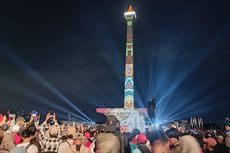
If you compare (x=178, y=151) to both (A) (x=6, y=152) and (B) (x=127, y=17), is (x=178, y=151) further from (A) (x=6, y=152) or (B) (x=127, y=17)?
(B) (x=127, y=17)

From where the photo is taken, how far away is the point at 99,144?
352 cm

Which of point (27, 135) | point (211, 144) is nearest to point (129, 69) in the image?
point (211, 144)

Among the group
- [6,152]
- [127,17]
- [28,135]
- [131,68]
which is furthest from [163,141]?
[127,17]

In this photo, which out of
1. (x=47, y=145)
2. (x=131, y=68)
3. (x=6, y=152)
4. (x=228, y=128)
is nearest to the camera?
(x=6, y=152)

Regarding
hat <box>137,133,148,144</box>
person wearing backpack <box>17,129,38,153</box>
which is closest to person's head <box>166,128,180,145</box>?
hat <box>137,133,148,144</box>

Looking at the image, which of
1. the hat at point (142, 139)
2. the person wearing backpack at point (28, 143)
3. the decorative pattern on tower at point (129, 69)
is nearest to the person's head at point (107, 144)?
the person wearing backpack at point (28, 143)

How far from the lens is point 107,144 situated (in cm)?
349

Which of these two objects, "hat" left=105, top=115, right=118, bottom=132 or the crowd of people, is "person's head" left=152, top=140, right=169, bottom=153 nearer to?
the crowd of people

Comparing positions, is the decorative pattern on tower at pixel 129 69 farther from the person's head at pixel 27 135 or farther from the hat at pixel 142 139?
the person's head at pixel 27 135

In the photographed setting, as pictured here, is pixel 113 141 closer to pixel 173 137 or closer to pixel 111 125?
pixel 111 125

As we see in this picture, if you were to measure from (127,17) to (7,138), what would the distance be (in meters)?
69.8

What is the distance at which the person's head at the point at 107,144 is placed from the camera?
11.3 ft

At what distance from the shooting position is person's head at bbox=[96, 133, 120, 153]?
3451 millimetres

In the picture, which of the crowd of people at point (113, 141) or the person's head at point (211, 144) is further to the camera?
the person's head at point (211, 144)
